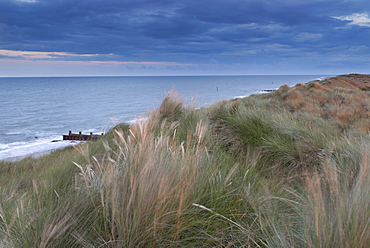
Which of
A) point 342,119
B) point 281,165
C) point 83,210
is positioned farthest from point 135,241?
point 342,119

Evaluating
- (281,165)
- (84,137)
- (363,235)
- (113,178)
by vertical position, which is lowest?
(84,137)

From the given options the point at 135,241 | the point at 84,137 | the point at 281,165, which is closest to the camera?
the point at 135,241

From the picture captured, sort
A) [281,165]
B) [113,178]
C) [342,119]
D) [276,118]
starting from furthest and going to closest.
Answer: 1. [342,119]
2. [276,118]
3. [281,165]
4. [113,178]

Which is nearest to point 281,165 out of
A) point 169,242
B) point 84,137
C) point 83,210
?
point 169,242

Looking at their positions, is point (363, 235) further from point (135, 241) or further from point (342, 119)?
point (342, 119)

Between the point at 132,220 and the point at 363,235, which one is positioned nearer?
the point at 363,235

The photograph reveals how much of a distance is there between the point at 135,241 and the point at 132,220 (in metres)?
0.14

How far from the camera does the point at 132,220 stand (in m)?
1.91

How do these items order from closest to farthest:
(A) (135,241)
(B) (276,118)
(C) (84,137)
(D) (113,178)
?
(A) (135,241) < (D) (113,178) < (B) (276,118) < (C) (84,137)

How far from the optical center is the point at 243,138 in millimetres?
5652

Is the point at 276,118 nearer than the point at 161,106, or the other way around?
the point at 276,118

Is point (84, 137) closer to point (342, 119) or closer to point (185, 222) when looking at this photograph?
point (342, 119)

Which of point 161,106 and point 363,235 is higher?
Result: point 161,106

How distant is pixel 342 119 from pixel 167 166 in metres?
8.02
